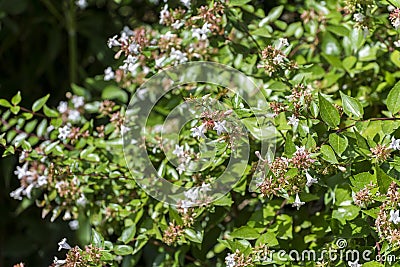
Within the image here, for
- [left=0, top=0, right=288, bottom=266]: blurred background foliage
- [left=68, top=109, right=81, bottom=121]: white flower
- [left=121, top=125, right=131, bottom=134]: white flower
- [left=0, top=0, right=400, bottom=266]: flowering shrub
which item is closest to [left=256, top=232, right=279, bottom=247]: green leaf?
[left=0, top=0, right=400, bottom=266]: flowering shrub

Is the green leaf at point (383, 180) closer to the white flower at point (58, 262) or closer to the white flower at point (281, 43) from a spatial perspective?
the white flower at point (281, 43)

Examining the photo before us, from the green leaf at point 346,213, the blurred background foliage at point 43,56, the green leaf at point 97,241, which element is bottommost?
the blurred background foliage at point 43,56

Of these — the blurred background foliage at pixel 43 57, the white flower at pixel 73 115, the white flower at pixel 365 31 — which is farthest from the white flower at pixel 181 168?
the blurred background foliage at pixel 43 57

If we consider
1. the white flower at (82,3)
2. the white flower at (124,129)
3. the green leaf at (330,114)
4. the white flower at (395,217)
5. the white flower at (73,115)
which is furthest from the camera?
the white flower at (82,3)

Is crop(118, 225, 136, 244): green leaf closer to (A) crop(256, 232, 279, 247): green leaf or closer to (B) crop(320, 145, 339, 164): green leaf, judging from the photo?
(A) crop(256, 232, 279, 247): green leaf

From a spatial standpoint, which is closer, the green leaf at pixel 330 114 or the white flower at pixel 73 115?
the green leaf at pixel 330 114

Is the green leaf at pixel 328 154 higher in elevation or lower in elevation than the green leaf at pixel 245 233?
higher

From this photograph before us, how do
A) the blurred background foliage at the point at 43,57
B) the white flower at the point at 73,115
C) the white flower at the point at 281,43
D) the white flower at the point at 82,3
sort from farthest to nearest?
the blurred background foliage at the point at 43,57
the white flower at the point at 82,3
the white flower at the point at 73,115
the white flower at the point at 281,43

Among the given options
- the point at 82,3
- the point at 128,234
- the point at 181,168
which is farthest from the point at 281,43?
the point at 82,3

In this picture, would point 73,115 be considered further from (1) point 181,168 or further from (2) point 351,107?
(2) point 351,107
